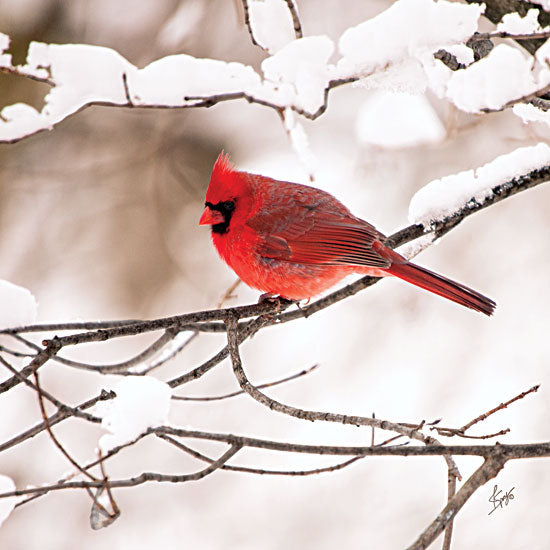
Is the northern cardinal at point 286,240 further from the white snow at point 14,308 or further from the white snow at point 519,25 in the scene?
the white snow at point 519,25

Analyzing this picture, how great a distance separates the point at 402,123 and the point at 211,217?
194 cm

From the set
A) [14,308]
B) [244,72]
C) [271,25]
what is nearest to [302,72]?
[244,72]

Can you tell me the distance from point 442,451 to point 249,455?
295 cm

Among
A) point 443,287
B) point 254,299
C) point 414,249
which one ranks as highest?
point 414,249

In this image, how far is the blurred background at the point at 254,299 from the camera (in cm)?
427

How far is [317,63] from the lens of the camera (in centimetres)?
139

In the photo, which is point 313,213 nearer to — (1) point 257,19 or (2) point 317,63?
(1) point 257,19

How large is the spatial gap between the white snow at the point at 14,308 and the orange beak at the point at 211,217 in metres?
0.83

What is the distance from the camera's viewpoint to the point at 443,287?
263 cm

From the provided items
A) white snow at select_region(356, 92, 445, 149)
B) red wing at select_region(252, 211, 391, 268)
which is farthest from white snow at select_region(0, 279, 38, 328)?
white snow at select_region(356, 92, 445, 149)

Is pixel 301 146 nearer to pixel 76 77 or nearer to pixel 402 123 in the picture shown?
pixel 76 77

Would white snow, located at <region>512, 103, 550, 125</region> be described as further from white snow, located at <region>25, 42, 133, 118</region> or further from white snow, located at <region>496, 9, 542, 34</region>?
white snow, located at <region>25, 42, 133, 118</region>

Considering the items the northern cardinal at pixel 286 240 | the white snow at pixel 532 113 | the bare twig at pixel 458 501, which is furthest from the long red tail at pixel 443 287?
the bare twig at pixel 458 501

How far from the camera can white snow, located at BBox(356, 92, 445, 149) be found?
14.4 feet
